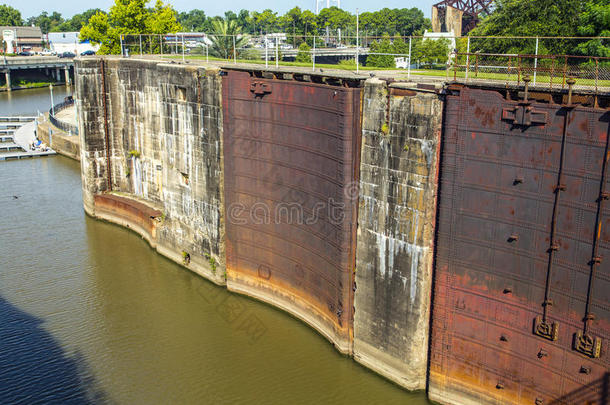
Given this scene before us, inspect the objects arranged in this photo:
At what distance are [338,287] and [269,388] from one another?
3.68 metres

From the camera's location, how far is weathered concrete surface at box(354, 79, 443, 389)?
16.6 meters

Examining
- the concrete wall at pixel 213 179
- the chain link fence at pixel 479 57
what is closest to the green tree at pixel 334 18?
the chain link fence at pixel 479 57

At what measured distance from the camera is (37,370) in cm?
1956

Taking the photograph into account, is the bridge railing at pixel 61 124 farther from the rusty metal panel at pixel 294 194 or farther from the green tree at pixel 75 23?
the green tree at pixel 75 23

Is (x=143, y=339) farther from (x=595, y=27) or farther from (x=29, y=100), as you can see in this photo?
(x=29, y=100)

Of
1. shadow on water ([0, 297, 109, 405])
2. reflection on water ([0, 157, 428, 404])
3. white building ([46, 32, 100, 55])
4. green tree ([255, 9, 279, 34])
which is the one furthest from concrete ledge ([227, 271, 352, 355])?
white building ([46, 32, 100, 55])

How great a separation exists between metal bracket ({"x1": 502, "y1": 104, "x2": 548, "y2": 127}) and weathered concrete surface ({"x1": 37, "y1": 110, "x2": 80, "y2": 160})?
36.6 m

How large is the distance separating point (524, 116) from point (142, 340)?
14.0 meters

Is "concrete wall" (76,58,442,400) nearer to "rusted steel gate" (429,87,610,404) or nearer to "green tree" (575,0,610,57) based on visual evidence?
"rusted steel gate" (429,87,610,404)

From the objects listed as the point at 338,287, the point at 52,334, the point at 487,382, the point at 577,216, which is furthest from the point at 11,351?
the point at 577,216

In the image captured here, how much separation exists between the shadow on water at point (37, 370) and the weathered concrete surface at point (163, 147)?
6.70 meters

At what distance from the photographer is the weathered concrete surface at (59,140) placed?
150 feet

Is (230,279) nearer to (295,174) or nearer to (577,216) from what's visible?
(295,174)

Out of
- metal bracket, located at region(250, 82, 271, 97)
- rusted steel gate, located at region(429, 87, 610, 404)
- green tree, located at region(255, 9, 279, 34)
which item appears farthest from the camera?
green tree, located at region(255, 9, 279, 34)
